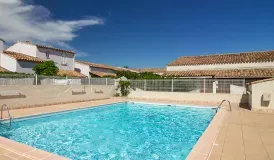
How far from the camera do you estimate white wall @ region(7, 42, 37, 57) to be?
27084 mm

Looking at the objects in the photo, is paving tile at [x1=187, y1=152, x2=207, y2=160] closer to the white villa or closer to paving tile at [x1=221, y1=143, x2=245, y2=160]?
paving tile at [x1=221, y1=143, x2=245, y2=160]

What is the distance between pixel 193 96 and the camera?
63.7ft

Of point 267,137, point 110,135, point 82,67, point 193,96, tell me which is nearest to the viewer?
point 267,137

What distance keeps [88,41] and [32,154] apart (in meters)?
27.1

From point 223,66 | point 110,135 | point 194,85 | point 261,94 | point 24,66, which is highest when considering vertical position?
point 223,66

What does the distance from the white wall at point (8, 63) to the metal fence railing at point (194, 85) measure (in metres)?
13.6

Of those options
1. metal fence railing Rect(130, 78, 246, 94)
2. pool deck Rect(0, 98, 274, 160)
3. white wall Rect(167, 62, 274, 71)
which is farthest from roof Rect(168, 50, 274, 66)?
pool deck Rect(0, 98, 274, 160)

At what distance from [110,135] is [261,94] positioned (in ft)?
33.5

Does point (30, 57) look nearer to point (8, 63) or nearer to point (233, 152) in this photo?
point (8, 63)

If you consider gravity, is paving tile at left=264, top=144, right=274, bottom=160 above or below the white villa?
below

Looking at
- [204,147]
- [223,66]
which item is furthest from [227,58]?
[204,147]

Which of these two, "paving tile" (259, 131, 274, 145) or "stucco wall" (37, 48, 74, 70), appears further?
"stucco wall" (37, 48, 74, 70)

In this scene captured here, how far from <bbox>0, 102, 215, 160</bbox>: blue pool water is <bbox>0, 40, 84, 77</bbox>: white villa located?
14.0 metres

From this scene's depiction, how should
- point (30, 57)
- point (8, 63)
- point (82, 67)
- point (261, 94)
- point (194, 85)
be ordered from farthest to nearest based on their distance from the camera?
point (82, 67)
point (30, 57)
point (8, 63)
point (194, 85)
point (261, 94)
